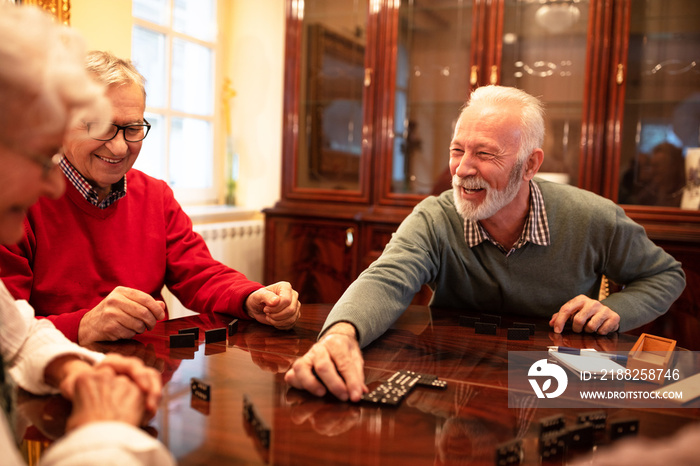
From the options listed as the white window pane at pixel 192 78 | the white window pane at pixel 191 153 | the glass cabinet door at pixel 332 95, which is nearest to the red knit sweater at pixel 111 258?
the glass cabinet door at pixel 332 95

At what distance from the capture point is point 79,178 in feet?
5.67

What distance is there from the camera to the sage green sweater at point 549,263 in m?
1.91

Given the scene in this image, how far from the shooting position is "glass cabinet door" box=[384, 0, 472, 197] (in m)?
3.39

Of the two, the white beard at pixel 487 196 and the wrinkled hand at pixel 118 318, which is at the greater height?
the white beard at pixel 487 196

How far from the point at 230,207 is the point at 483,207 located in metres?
2.46

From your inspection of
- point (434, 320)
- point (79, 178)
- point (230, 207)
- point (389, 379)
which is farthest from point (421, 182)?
point (389, 379)

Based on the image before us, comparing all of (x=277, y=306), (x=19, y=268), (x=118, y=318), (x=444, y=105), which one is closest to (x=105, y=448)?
(x=118, y=318)

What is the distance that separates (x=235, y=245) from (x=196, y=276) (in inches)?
72.3

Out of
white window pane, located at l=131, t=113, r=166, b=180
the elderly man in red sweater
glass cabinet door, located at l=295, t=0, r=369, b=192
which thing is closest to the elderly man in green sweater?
the elderly man in red sweater

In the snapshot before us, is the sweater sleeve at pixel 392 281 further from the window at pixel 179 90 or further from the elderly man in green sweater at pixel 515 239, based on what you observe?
the window at pixel 179 90

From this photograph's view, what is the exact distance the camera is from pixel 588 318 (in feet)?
5.43

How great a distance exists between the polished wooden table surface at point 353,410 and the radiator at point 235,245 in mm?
1935

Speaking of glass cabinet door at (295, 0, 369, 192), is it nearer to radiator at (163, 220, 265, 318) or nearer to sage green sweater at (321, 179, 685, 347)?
radiator at (163, 220, 265, 318)
